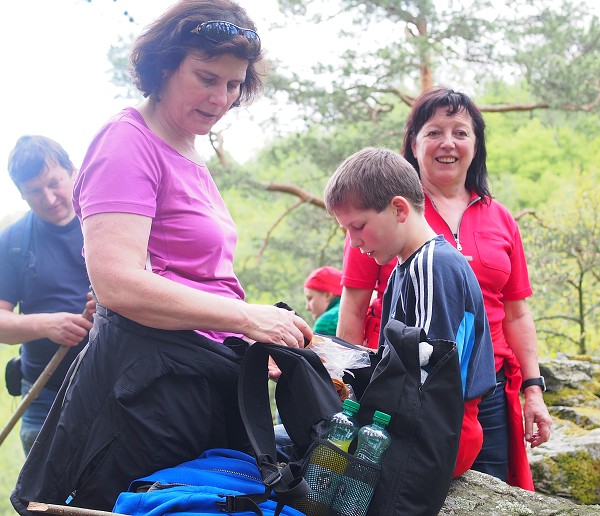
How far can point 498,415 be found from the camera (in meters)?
2.49

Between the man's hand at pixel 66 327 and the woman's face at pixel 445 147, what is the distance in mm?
1573

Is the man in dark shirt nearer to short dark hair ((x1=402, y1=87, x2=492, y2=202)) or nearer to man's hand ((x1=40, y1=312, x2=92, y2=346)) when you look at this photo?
man's hand ((x1=40, y1=312, x2=92, y2=346))

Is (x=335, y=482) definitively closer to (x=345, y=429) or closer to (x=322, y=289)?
(x=345, y=429)

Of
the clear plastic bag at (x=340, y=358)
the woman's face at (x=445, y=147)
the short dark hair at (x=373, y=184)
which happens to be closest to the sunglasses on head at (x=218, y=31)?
the short dark hair at (x=373, y=184)

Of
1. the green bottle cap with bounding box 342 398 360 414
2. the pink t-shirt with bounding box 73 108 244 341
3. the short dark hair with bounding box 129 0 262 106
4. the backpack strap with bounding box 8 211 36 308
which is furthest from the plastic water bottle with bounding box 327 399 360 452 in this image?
the backpack strap with bounding box 8 211 36 308

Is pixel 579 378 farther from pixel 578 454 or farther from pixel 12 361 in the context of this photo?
pixel 12 361

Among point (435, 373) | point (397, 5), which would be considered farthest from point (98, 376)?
point (397, 5)

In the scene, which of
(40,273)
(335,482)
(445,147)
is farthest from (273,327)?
(40,273)

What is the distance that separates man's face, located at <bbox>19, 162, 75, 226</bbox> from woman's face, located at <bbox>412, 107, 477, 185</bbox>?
166 cm

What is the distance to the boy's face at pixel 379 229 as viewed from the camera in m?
2.12

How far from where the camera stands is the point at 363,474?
5.32 feet

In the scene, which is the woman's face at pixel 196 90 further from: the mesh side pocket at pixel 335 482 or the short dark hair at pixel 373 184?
the mesh side pocket at pixel 335 482

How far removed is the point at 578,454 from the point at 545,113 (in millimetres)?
10559

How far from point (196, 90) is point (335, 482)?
109 centimetres
